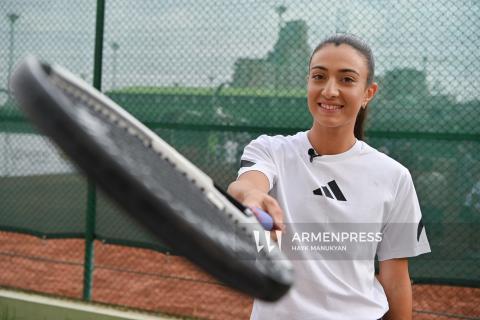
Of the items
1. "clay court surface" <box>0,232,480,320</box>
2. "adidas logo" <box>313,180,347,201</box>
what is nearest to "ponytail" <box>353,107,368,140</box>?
"adidas logo" <box>313,180,347,201</box>

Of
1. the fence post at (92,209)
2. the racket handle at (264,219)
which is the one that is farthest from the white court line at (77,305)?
the racket handle at (264,219)

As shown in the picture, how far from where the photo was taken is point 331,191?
1636 mm

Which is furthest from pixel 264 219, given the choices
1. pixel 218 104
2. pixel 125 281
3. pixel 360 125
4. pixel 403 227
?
pixel 125 281

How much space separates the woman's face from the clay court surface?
228cm

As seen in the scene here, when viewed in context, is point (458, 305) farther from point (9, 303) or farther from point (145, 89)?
A: point (9, 303)

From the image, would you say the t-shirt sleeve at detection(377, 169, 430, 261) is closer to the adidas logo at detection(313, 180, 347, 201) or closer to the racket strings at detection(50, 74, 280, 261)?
the adidas logo at detection(313, 180, 347, 201)

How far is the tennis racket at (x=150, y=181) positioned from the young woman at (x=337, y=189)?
0.51m

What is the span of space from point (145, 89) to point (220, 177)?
0.77 meters

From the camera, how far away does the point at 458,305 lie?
11.1ft

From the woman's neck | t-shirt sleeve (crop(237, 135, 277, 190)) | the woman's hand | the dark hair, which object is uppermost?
the dark hair

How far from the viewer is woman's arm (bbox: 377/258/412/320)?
1.76 m

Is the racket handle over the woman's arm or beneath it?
over

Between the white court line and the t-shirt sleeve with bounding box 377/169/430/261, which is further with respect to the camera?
the white court line

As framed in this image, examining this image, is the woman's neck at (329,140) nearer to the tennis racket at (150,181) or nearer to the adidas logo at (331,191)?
the adidas logo at (331,191)
